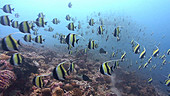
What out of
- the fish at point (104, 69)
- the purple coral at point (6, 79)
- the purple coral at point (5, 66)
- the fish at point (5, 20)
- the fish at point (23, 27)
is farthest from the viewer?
the purple coral at point (5, 66)

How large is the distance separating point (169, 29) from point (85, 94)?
180 m

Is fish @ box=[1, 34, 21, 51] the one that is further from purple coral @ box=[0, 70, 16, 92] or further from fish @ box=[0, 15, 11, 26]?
fish @ box=[0, 15, 11, 26]

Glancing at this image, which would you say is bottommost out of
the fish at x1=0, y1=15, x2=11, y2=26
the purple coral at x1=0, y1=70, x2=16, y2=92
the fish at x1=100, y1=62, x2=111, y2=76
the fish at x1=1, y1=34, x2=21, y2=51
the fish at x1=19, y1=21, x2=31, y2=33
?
the purple coral at x1=0, y1=70, x2=16, y2=92

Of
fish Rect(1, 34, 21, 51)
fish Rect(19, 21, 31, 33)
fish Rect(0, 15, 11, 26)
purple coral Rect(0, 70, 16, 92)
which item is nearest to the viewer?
fish Rect(1, 34, 21, 51)

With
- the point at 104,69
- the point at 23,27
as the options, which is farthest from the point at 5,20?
the point at 104,69

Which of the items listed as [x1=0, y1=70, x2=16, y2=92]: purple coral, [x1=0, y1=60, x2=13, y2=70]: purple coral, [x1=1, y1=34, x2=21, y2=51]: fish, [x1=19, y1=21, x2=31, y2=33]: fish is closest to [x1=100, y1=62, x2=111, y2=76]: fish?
[x1=1, y1=34, x2=21, y2=51]: fish

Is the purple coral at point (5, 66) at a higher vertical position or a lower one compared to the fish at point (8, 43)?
lower

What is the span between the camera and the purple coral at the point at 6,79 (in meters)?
4.18

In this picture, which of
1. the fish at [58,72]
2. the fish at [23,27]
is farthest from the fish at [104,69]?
the fish at [23,27]

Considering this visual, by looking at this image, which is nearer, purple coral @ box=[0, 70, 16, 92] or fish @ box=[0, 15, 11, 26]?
purple coral @ box=[0, 70, 16, 92]

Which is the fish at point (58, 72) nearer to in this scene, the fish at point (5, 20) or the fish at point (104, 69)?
the fish at point (104, 69)

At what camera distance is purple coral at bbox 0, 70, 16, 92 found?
13.7 ft

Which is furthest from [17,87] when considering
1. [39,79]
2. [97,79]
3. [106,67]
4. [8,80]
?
[97,79]

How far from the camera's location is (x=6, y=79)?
4461 mm
